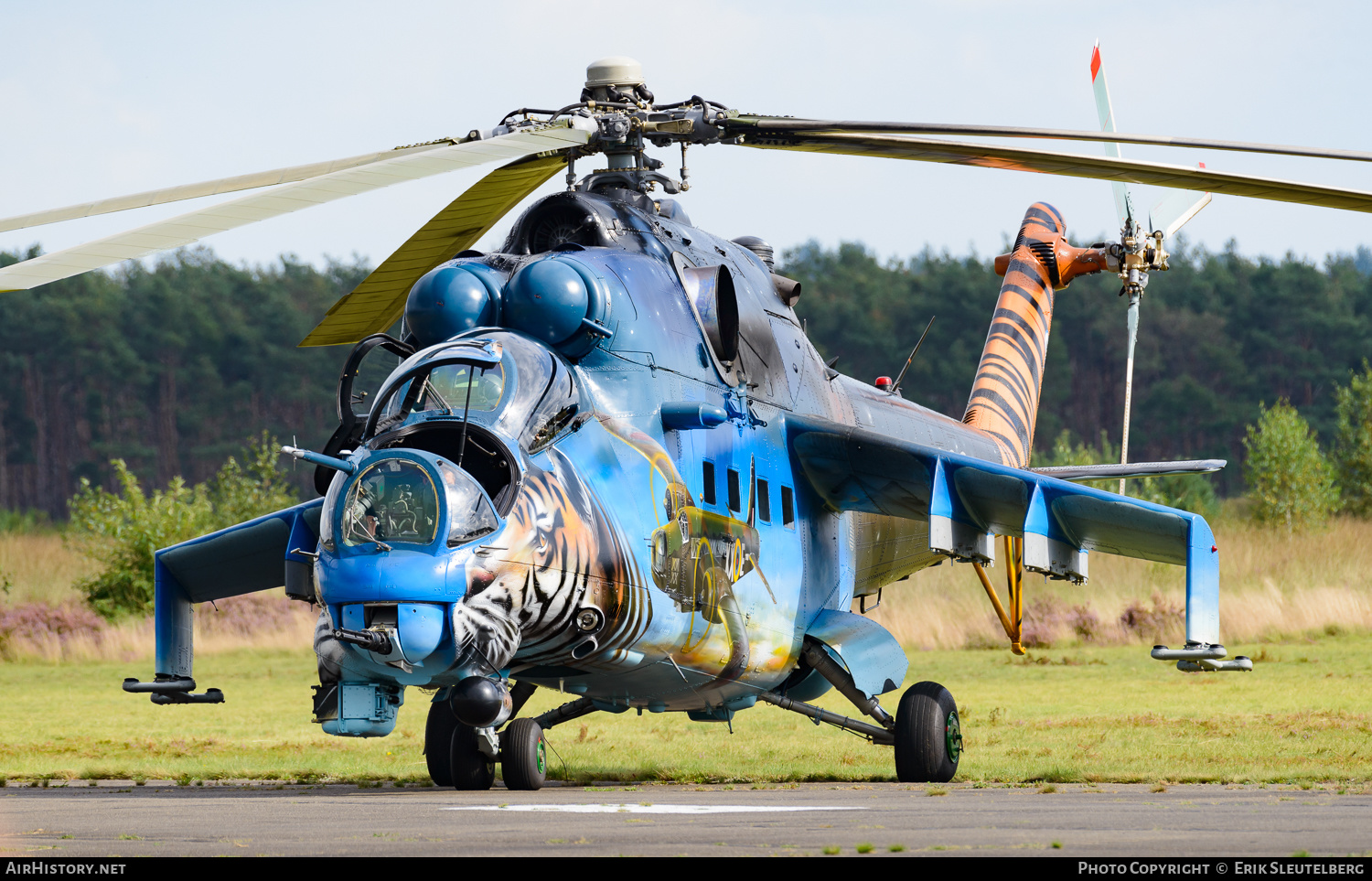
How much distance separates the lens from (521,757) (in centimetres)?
1331

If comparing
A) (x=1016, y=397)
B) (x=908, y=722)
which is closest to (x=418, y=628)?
(x=908, y=722)

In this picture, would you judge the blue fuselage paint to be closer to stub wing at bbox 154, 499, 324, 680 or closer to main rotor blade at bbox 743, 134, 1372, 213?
main rotor blade at bbox 743, 134, 1372, 213

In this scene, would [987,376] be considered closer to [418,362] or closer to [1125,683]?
[1125,683]

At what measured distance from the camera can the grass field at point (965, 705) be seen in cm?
1591

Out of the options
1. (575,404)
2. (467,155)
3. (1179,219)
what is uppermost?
(1179,219)

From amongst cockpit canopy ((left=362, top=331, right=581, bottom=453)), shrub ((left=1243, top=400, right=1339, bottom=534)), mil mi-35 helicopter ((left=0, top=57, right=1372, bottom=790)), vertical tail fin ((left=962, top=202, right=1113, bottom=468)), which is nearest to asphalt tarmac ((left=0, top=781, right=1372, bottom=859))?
mil mi-35 helicopter ((left=0, top=57, right=1372, bottom=790))

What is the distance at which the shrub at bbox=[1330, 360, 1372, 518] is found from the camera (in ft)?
190

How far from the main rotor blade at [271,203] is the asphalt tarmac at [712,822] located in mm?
2825

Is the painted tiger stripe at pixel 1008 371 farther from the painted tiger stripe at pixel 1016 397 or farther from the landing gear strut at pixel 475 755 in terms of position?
the landing gear strut at pixel 475 755

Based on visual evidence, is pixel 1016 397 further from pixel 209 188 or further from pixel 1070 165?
pixel 209 188

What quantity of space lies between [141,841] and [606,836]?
241cm

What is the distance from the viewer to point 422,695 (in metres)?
29.2

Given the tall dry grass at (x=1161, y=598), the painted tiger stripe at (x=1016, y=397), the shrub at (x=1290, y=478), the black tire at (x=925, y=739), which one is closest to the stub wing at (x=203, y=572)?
the black tire at (x=925, y=739)

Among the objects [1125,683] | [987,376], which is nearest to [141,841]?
[987,376]
